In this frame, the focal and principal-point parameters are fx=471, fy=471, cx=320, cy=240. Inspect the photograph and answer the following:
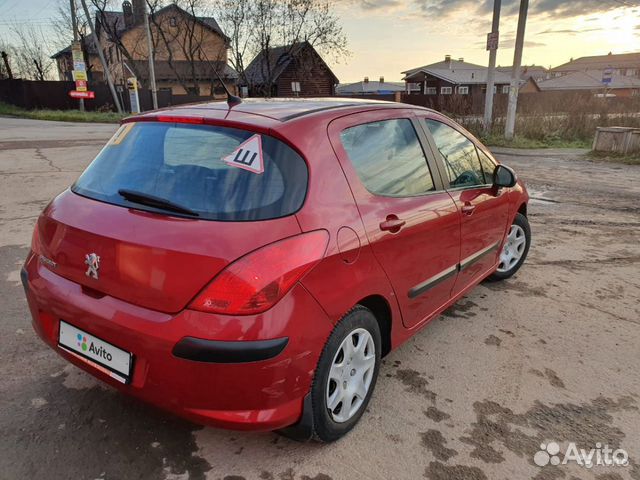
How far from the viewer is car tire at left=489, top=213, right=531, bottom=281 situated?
4289 mm

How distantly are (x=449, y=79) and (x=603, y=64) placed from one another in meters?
68.3

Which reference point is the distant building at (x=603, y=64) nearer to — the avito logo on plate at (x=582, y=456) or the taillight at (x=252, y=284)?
the avito logo on plate at (x=582, y=456)

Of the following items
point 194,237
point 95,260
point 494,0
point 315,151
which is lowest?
point 95,260

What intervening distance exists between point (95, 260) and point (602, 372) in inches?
118

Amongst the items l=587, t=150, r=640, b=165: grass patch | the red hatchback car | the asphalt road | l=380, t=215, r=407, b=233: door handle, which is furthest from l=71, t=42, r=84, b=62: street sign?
l=380, t=215, r=407, b=233: door handle

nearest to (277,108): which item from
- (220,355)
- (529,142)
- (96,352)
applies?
(220,355)

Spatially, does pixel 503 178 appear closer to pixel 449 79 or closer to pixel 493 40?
pixel 493 40

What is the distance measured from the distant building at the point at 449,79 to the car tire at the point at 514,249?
54591 mm

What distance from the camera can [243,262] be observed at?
5.92 ft

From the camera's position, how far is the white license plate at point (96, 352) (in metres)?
1.97

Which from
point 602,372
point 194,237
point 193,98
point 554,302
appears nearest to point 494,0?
point 554,302

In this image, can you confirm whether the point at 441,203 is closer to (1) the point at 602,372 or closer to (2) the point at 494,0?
(1) the point at 602,372

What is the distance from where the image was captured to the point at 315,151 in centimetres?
215

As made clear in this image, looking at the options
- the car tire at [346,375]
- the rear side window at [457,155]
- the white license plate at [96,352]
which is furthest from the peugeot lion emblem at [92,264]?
the rear side window at [457,155]
